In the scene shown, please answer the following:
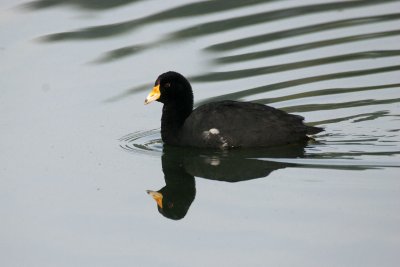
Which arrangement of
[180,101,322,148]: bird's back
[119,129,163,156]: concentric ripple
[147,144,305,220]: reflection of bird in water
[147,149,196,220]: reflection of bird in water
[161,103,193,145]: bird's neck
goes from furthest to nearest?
[161,103,193,145]: bird's neck, [119,129,163,156]: concentric ripple, [180,101,322,148]: bird's back, [147,144,305,220]: reflection of bird in water, [147,149,196,220]: reflection of bird in water

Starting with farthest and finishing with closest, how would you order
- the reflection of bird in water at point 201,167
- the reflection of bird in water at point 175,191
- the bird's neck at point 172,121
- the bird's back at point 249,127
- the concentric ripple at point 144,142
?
the bird's neck at point 172,121 → the concentric ripple at point 144,142 → the bird's back at point 249,127 → the reflection of bird in water at point 201,167 → the reflection of bird in water at point 175,191

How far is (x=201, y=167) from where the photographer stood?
35.1ft

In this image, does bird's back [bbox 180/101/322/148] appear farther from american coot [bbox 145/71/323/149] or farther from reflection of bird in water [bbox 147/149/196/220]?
reflection of bird in water [bbox 147/149/196/220]

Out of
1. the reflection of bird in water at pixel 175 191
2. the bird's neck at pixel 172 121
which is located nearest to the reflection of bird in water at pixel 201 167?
the reflection of bird in water at pixel 175 191

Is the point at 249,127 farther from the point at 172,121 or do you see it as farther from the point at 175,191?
the point at 175,191

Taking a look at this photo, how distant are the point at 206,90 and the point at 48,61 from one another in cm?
206

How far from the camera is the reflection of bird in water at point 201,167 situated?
9.85 metres

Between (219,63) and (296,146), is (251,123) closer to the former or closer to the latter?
(296,146)

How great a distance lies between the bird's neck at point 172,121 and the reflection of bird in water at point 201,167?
11 centimetres

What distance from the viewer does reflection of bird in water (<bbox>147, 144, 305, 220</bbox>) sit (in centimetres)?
985

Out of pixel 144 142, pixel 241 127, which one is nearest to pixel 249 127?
pixel 241 127

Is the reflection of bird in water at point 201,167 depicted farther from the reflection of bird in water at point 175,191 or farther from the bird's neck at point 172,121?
the bird's neck at point 172,121

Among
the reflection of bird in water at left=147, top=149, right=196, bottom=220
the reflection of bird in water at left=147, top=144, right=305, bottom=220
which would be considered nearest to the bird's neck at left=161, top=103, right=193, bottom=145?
the reflection of bird in water at left=147, top=144, right=305, bottom=220

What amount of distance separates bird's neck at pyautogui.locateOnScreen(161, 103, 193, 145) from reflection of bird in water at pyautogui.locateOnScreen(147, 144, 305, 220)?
0.11 metres
